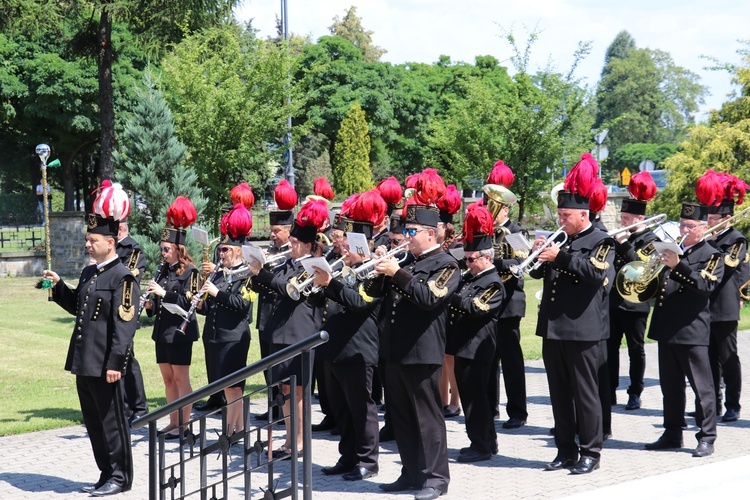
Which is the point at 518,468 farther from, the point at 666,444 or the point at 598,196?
the point at 598,196

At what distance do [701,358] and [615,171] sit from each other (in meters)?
76.9

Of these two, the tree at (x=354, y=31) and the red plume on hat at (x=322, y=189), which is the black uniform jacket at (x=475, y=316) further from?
the tree at (x=354, y=31)

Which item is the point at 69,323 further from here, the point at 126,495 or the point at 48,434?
the point at 126,495

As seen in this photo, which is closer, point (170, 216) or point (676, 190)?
point (170, 216)

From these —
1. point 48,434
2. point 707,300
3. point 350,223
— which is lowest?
point 48,434

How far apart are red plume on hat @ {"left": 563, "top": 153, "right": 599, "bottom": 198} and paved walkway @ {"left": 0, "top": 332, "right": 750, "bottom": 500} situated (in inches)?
86.5

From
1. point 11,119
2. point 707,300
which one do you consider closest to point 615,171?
point 11,119

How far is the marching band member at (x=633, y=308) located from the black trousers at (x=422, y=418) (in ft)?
10.3

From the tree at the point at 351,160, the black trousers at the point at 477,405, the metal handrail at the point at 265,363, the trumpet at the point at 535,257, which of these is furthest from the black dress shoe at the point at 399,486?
the tree at the point at 351,160

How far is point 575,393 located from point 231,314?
321 centimetres

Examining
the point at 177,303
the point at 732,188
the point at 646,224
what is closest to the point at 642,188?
the point at 646,224

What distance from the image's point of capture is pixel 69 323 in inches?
738

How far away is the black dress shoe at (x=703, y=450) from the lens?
7.92 metres

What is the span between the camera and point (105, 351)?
7.29m
